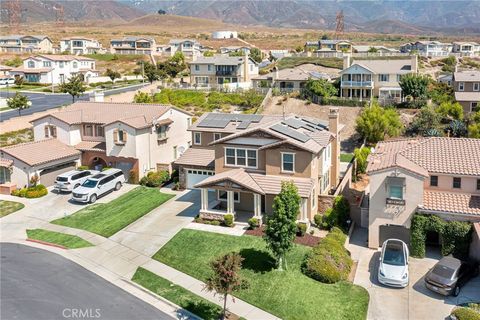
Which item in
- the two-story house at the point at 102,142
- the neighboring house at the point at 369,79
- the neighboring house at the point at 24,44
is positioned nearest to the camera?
the two-story house at the point at 102,142

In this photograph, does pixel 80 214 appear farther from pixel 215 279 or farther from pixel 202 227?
pixel 215 279

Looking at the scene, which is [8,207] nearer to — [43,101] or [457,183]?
[457,183]

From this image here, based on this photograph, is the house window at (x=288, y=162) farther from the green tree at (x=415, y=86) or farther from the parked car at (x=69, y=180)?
the green tree at (x=415, y=86)

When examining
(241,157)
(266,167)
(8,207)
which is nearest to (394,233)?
(266,167)

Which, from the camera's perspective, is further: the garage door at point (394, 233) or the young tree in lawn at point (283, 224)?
the garage door at point (394, 233)

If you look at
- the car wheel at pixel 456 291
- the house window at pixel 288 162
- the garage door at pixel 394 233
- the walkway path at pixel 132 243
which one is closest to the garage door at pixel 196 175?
the walkway path at pixel 132 243

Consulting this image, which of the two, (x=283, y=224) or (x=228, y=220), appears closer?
(x=283, y=224)

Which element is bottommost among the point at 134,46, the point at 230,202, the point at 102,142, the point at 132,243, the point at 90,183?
the point at 132,243
